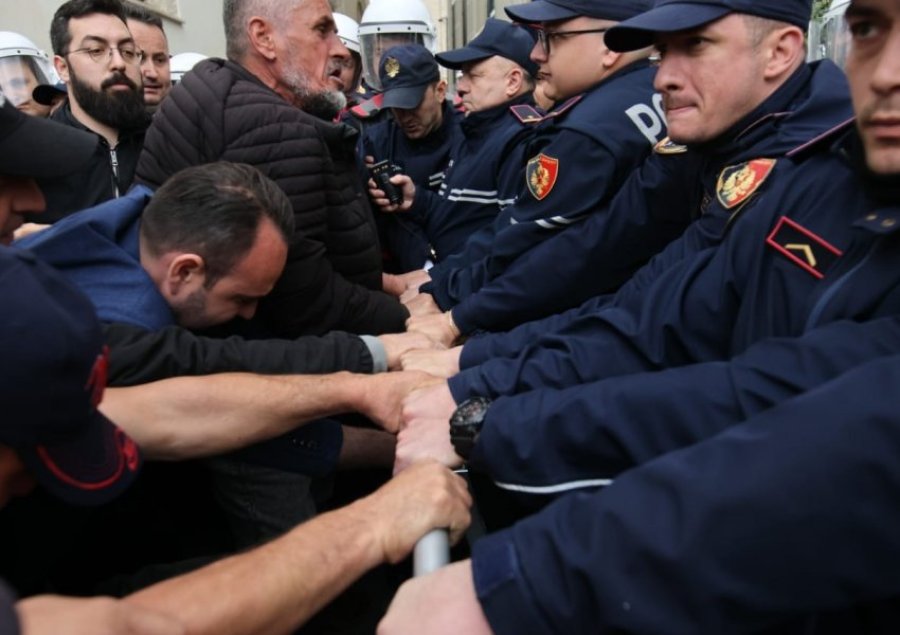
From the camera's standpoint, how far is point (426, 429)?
5.51 feet

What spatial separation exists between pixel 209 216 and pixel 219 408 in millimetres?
527

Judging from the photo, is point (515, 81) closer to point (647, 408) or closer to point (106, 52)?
point (106, 52)

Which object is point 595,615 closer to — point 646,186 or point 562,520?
point 562,520

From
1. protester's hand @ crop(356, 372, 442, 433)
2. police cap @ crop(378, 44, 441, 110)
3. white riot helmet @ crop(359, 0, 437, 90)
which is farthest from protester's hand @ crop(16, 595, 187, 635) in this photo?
white riot helmet @ crop(359, 0, 437, 90)

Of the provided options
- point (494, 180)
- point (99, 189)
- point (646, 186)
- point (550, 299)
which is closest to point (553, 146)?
point (646, 186)

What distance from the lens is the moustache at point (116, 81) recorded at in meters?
4.02

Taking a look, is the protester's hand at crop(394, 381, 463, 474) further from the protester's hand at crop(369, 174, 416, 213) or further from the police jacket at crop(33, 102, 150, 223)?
the protester's hand at crop(369, 174, 416, 213)

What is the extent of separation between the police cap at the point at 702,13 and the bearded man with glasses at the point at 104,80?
2.85 meters

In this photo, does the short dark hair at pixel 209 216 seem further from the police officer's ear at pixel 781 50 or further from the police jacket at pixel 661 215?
the police officer's ear at pixel 781 50

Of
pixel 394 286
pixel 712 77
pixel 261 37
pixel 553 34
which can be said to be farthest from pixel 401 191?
pixel 712 77

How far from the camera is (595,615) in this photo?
3.04 feet

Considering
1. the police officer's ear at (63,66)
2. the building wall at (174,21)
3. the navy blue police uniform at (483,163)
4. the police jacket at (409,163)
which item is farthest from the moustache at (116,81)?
the building wall at (174,21)

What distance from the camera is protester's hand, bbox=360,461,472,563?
1372 mm

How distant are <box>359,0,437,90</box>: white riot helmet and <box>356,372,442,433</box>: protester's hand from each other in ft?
12.5
